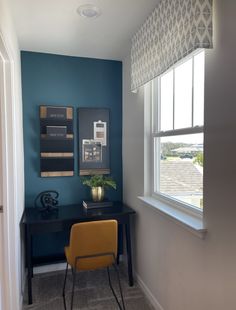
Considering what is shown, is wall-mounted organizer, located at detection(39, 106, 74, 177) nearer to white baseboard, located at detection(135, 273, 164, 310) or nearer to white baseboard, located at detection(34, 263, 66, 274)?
white baseboard, located at detection(34, 263, 66, 274)

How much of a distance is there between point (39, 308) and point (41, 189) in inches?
45.4

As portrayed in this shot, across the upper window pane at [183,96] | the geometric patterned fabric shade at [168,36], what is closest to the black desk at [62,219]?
the upper window pane at [183,96]

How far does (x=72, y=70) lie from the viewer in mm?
2861

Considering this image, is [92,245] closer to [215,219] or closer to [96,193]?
[96,193]

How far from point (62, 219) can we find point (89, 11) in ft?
5.84

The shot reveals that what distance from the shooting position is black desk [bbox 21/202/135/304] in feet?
7.48

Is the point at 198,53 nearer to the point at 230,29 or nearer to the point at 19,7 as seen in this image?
the point at 230,29

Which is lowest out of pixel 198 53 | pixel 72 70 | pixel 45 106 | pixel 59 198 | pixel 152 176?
pixel 59 198

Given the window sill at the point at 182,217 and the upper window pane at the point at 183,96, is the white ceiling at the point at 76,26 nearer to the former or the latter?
the upper window pane at the point at 183,96

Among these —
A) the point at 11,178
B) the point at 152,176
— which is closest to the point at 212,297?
the point at 152,176

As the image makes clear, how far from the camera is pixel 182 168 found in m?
1.89

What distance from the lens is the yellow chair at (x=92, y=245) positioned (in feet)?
6.30

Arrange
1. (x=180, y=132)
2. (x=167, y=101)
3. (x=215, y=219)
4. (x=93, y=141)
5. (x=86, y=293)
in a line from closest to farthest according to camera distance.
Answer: (x=215, y=219), (x=180, y=132), (x=167, y=101), (x=86, y=293), (x=93, y=141)

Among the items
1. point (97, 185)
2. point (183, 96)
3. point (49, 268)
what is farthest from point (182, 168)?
point (49, 268)
